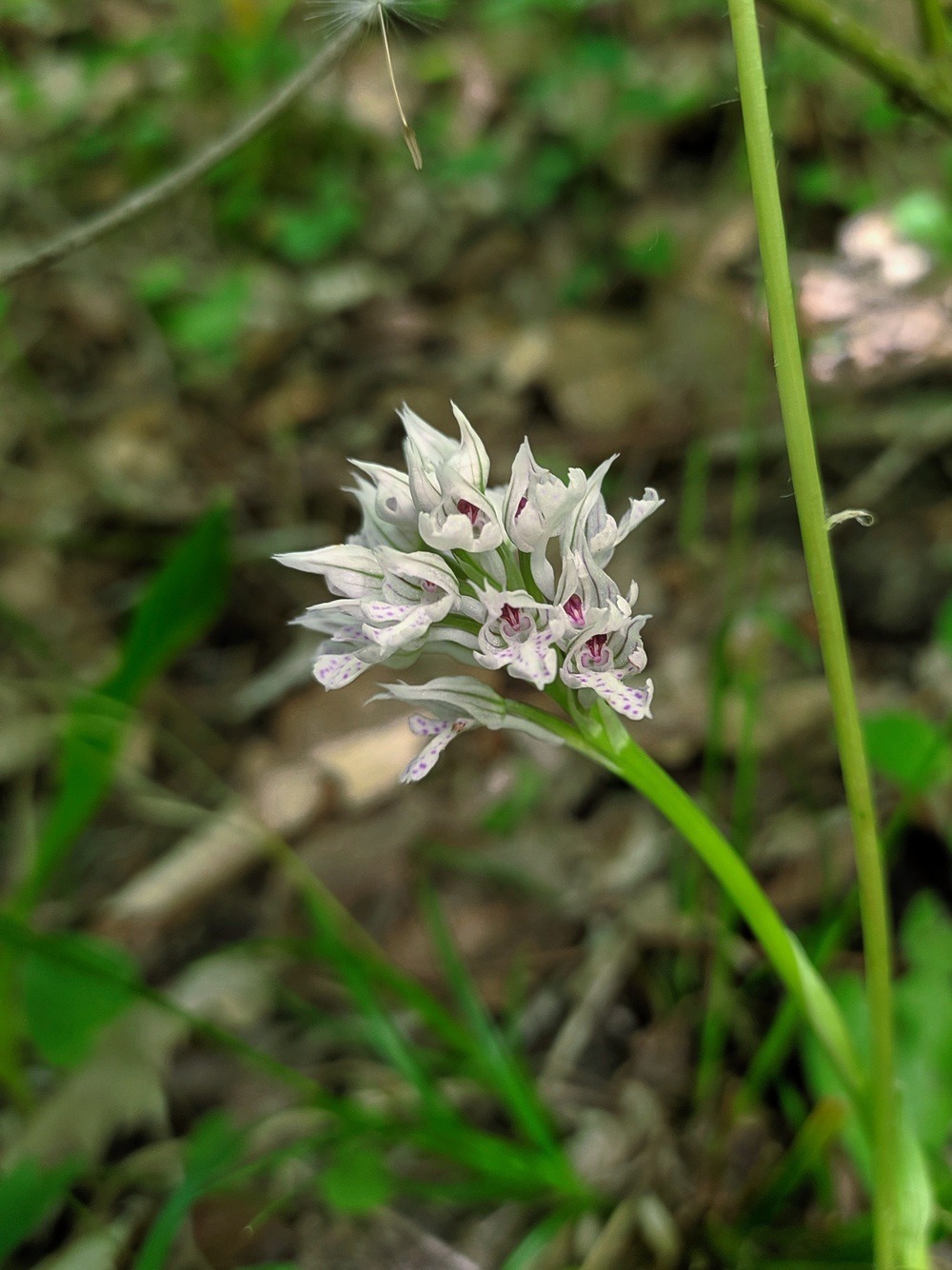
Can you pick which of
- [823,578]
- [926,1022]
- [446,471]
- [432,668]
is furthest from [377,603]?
[432,668]

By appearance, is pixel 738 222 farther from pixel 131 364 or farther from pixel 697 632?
pixel 131 364

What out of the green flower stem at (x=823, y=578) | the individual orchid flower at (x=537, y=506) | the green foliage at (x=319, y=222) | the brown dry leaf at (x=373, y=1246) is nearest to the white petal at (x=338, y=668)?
the individual orchid flower at (x=537, y=506)

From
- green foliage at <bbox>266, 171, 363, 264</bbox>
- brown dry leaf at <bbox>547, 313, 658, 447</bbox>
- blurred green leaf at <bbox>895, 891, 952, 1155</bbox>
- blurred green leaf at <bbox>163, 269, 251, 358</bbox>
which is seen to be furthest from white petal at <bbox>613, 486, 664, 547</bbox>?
green foliage at <bbox>266, 171, 363, 264</bbox>

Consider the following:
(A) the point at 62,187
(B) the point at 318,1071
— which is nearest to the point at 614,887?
(B) the point at 318,1071

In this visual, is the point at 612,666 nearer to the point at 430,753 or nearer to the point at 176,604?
the point at 430,753

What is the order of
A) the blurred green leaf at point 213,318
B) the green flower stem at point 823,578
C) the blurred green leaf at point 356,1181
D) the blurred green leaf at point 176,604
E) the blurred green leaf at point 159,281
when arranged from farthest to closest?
the blurred green leaf at point 159,281, the blurred green leaf at point 213,318, the blurred green leaf at point 176,604, the blurred green leaf at point 356,1181, the green flower stem at point 823,578

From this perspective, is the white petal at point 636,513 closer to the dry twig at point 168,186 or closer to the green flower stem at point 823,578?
the green flower stem at point 823,578
